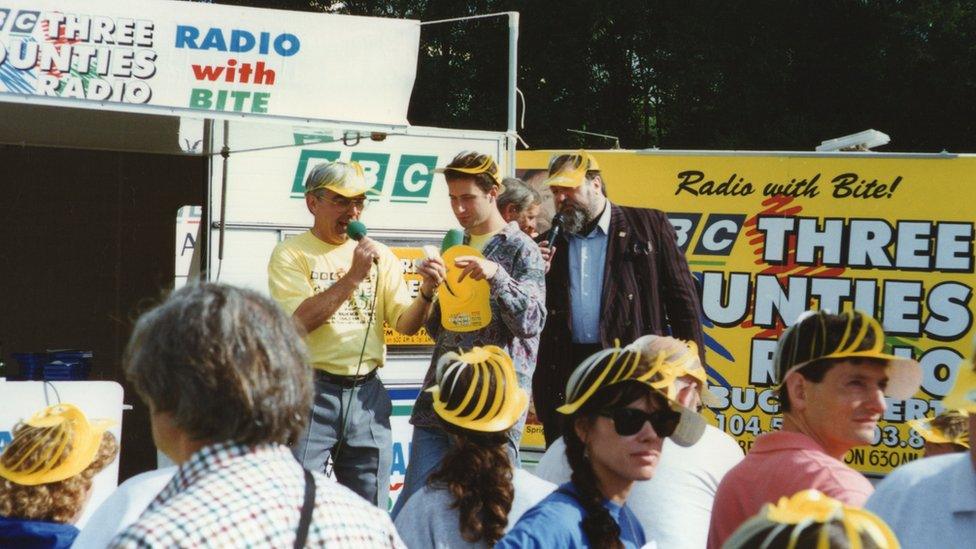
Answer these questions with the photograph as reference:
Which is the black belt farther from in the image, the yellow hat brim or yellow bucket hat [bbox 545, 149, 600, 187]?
the yellow hat brim

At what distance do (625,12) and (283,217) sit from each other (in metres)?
16.0

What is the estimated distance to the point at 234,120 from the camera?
547 cm

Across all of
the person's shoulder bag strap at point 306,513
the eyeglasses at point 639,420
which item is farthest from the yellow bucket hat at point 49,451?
the person's shoulder bag strap at point 306,513

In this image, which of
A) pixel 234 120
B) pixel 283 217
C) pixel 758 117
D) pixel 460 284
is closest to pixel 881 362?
pixel 460 284

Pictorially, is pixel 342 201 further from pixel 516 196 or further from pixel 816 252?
pixel 816 252

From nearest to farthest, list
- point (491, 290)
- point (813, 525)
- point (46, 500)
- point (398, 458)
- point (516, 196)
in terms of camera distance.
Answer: point (813, 525)
point (46, 500)
point (491, 290)
point (516, 196)
point (398, 458)

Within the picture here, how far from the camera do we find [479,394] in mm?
3484

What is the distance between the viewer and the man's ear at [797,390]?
346cm

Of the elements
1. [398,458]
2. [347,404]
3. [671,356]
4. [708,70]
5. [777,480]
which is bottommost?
[398,458]

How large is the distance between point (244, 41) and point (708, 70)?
15804 mm

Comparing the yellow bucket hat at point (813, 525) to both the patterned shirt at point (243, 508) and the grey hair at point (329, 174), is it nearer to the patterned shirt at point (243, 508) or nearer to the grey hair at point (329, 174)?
the patterned shirt at point (243, 508)

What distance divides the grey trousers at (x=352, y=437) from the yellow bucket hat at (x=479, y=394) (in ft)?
5.69

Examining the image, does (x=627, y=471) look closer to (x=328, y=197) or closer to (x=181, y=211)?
(x=328, y=197)

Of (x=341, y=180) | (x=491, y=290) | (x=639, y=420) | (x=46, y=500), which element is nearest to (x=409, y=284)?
(x=341, y=180)
